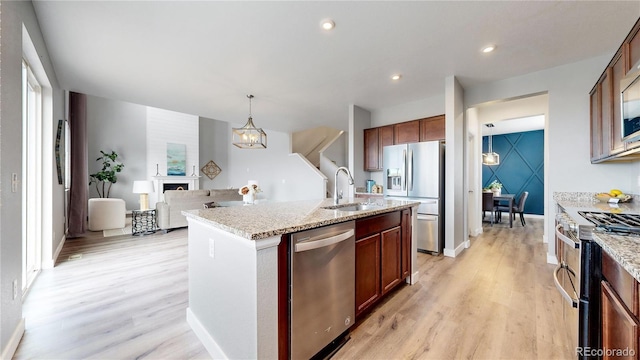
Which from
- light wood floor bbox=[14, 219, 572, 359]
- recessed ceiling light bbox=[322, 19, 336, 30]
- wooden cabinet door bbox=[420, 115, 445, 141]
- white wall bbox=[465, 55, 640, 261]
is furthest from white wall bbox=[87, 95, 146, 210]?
white wall bbox=[465, 55, 640, 261]

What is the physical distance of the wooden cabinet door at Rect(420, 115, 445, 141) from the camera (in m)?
3.95

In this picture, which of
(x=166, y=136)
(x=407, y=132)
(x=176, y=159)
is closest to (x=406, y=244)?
(x=407, y=132)

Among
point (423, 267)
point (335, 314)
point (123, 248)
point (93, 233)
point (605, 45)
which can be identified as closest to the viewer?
point (335, 314)

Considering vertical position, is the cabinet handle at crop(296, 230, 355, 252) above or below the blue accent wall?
below

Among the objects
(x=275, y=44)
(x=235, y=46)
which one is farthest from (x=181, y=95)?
(x=275, y=44)

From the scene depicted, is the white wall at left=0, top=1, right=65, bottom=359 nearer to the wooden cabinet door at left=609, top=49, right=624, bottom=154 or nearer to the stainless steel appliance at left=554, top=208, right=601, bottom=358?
the stainless steel appliance at left=554, top=208, right=601, bottom=358

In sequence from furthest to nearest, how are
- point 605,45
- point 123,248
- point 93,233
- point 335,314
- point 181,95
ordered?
1. point 93,233
2. point 181,95
3. point 123,248
4. point 605,45
5. point 335,314

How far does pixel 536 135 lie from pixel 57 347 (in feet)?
33.1

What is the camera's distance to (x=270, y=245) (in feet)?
4.02

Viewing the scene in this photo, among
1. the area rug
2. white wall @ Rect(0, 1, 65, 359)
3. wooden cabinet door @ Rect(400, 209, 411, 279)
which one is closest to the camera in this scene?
white wall @ Rect(0, 1, 65, 359)

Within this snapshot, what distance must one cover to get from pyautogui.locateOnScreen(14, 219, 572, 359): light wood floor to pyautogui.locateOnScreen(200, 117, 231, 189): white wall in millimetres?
6547

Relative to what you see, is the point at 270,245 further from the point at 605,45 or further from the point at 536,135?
the point at 536,135

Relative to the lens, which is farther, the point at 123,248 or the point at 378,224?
the point at 123,248

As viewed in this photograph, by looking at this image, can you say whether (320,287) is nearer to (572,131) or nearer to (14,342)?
(14,342)
